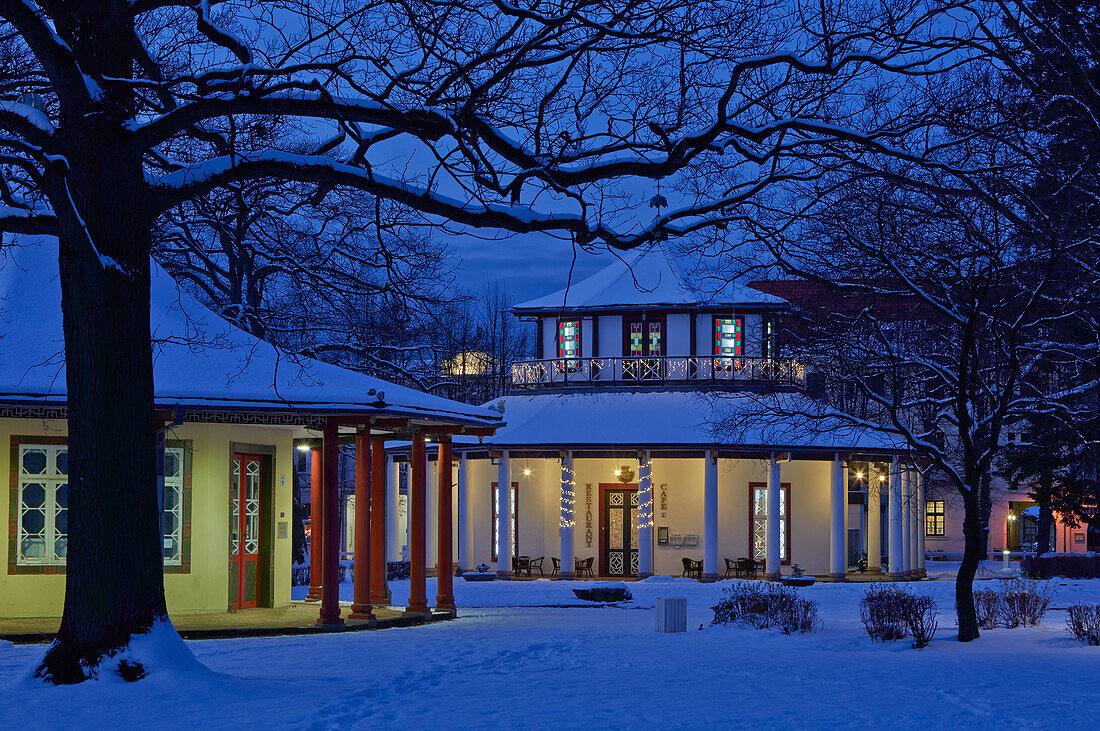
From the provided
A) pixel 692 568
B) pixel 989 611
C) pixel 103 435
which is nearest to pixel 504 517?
pixel 692 568

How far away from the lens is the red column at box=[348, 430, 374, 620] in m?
17.3

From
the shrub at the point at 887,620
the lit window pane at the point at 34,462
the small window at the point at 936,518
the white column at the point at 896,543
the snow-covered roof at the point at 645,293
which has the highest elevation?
the snow-covered roof at the point at 645,293

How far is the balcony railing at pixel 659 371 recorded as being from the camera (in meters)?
32.4

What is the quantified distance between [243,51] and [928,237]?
38.0 feet

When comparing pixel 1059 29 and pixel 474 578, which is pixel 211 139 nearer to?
pixel 1059 29

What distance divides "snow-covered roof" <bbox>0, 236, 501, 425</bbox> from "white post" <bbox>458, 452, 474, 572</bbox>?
14.0 metres

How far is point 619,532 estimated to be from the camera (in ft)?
106

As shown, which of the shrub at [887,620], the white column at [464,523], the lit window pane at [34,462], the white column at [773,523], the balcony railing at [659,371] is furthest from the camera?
the balcony railing at [659,371]

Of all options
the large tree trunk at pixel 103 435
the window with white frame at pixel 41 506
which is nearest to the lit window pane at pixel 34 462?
the window with white frame at pixel 41 506

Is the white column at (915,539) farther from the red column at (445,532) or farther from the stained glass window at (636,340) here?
the red column at (445,532)

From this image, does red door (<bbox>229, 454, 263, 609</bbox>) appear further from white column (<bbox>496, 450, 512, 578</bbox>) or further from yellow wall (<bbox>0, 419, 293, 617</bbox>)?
white column (<bbox>496, 450, 512, 578</bbox>)

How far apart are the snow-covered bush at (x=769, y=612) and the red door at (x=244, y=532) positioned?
7.00 meters

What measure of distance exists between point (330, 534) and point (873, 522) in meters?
19.4

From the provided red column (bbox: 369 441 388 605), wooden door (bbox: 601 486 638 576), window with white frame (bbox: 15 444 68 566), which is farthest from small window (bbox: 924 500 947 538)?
window with white frame (bbox: 15 444 68 566)
